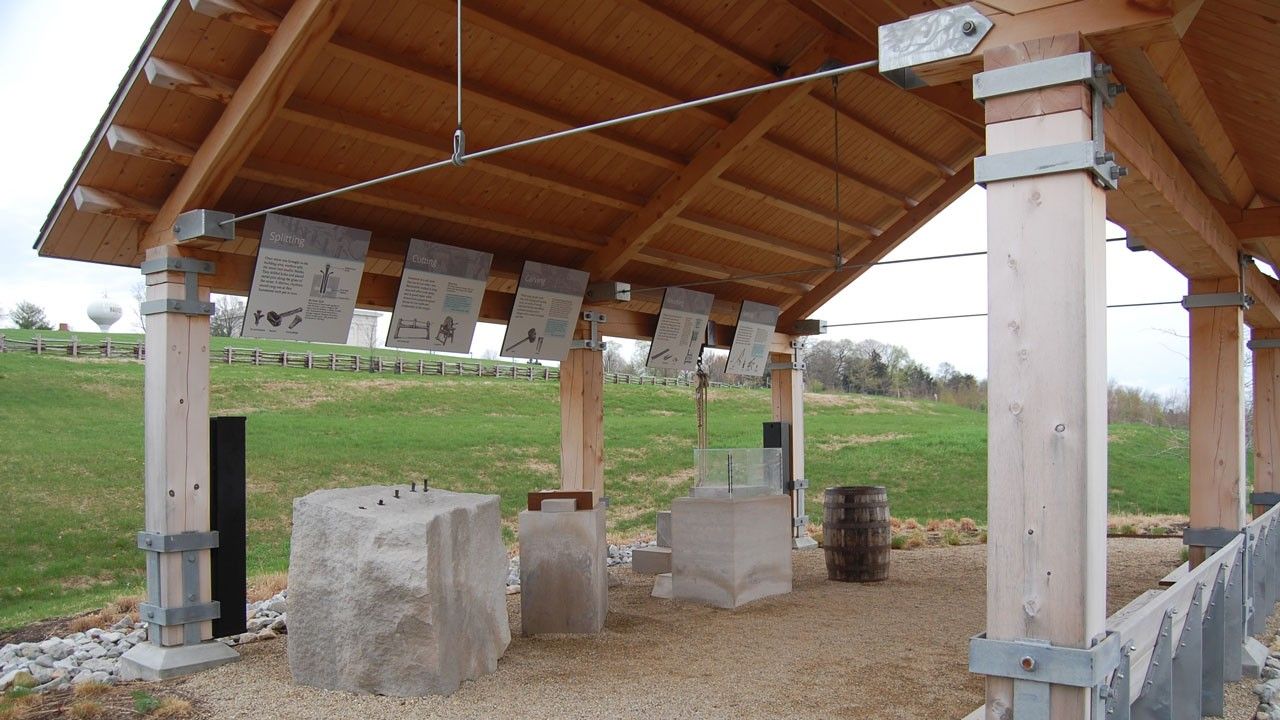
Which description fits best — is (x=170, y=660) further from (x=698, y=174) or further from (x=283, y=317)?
(x=698, y=174)

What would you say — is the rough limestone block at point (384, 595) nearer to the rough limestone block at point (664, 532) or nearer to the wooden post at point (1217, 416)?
the rough limestone block at point (664, 532)

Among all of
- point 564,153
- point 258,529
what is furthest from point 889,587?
point 258,529

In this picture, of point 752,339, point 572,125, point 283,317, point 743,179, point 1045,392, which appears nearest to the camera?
point 1045,392

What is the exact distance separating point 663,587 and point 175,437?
440 centimetres

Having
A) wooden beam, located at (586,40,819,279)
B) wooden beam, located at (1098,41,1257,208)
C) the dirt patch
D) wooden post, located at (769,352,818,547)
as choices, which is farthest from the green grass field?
wooden beam, located at (1098,41,1257,208)

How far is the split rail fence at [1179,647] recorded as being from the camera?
320 cm

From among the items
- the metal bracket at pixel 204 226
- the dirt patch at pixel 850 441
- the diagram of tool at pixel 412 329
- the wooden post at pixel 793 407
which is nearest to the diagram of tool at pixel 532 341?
the diagram of tool at pixel 412 329

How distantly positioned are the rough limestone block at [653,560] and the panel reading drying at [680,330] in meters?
2.34

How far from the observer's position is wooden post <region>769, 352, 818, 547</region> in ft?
42.5

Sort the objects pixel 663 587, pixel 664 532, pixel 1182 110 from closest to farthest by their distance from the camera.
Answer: pixel 1182 110
pixel 663 587
pixel 664 532

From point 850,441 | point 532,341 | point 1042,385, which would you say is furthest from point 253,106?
point 850,441

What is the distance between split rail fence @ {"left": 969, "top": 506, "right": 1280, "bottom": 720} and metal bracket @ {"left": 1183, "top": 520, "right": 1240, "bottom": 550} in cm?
6

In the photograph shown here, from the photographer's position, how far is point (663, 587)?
28.9ft

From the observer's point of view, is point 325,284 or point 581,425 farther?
point 581,425
